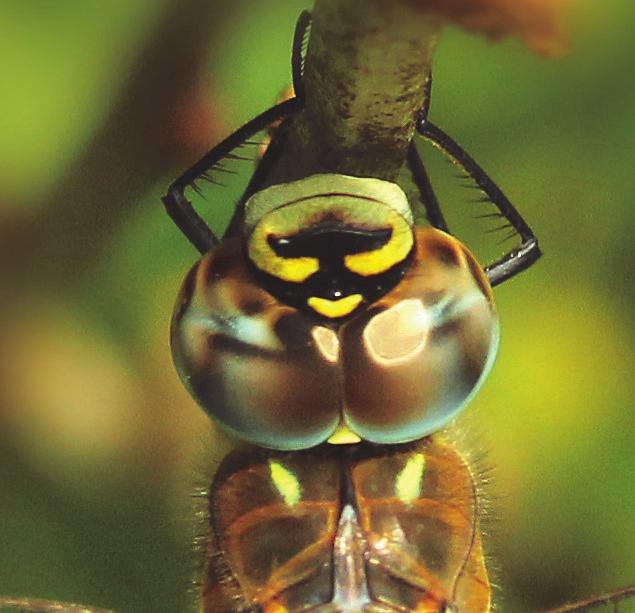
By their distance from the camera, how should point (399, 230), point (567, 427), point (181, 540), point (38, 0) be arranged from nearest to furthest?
point (399, 230)
point (181, 540)
point (38, 0)
point (567, 427)

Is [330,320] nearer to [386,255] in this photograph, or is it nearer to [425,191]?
[386,255]

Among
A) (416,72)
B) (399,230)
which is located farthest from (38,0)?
(416,72)

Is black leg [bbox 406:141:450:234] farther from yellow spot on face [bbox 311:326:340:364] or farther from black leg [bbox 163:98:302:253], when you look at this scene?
yellow spot on face [bbox 311:326:340:364]

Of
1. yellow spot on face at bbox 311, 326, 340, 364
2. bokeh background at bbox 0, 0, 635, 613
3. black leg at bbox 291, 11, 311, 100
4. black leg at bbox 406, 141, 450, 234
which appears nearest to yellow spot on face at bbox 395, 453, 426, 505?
yellow spot on face at bbox 311, 326, 340, 364

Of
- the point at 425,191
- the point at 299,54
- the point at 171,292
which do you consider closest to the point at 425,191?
the point at 425,191

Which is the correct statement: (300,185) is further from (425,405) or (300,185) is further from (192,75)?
(192,75)

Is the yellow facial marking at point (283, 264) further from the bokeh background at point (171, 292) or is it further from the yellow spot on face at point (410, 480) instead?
the bokeh background at point (171, 292)
